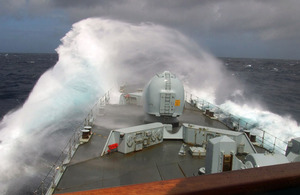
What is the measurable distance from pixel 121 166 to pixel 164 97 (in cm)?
483

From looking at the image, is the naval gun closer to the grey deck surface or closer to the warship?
the warship

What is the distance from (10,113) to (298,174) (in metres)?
28.3

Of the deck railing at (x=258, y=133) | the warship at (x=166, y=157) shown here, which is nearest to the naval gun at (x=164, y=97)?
the warship at (x=166, y=157)

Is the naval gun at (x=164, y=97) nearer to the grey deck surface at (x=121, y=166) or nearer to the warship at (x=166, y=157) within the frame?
the warship at (x=166, y=157)

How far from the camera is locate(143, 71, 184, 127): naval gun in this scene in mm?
13586

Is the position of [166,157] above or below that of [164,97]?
below

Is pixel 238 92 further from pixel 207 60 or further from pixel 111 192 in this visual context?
pixel 111 192

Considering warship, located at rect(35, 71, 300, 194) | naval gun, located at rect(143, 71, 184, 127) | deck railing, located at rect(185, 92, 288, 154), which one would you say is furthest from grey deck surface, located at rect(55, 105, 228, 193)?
deck railing, located at rect(185, 92, 288, 154)

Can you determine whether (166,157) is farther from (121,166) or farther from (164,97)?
(164,97)

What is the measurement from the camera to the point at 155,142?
12734 mm

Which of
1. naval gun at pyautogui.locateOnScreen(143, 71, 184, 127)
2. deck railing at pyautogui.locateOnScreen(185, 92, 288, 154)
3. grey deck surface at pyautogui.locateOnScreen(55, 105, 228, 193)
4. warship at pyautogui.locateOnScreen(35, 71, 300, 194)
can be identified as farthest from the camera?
deck railing at pyautogui.locateOnScreen(185, 92, 288, 154)

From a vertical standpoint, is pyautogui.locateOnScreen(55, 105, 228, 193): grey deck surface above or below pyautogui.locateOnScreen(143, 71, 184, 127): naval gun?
below

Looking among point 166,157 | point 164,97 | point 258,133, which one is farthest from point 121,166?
point 258,133

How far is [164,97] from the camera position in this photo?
13539 mm
